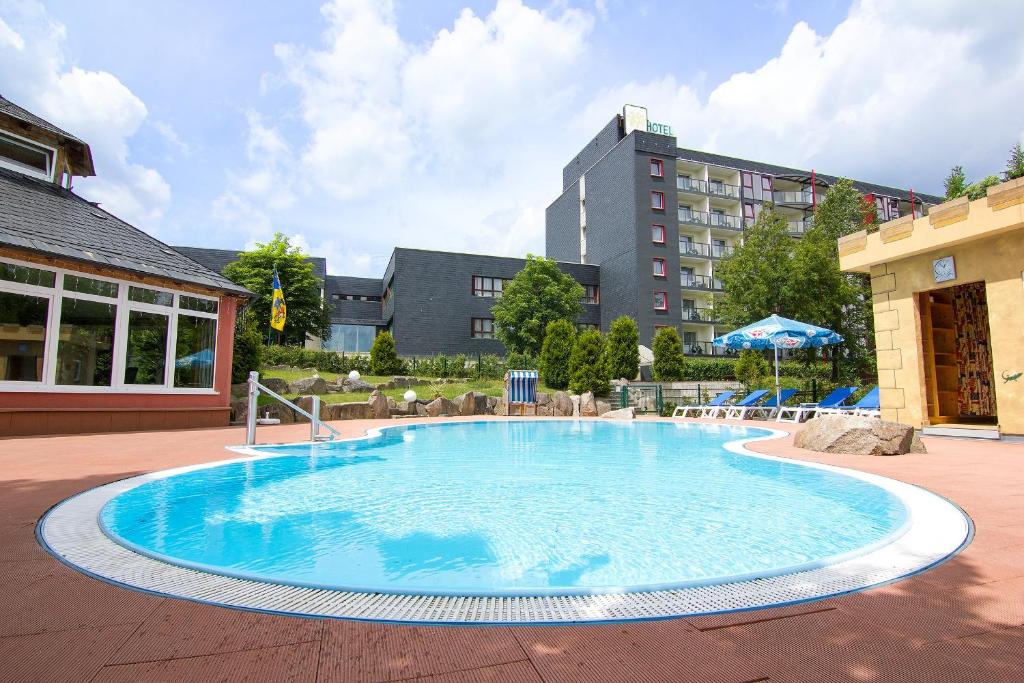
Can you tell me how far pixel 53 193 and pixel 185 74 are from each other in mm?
4588

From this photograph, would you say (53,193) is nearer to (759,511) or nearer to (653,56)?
(653,56)

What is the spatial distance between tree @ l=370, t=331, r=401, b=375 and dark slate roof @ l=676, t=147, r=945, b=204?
23.1 m

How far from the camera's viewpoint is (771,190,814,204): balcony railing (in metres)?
36.2

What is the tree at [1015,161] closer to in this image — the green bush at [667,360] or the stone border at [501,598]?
the green bush at [667,360]

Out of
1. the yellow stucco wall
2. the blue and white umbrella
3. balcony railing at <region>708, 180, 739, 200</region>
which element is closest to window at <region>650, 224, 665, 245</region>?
balcony railing at <region>708, 180, 739, 200</region>

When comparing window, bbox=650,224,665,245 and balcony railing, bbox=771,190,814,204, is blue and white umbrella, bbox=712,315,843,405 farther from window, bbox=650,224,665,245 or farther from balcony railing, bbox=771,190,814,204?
balcony railing, bbox=771,190,814,204

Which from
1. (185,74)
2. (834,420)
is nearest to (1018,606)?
(834,420)

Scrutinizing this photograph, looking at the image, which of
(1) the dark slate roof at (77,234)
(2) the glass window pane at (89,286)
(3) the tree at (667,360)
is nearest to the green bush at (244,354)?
(1) the dark slate roof at (77,234)

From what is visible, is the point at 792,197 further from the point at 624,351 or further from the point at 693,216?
the point at 624,351

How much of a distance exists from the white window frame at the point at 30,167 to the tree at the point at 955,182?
35989 millimetres

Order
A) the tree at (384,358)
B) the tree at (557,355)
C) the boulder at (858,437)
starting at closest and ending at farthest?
1. the boulder at (858,437)
2. the tree at (557,355)
3. the tree at (384,358)

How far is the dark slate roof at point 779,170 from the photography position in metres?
33.6

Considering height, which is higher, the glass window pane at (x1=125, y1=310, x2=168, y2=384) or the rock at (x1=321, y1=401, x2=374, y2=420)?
the glass window pane at (x1=125, y1=310, x2=168, y2=384)

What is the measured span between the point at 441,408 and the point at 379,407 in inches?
78.5
